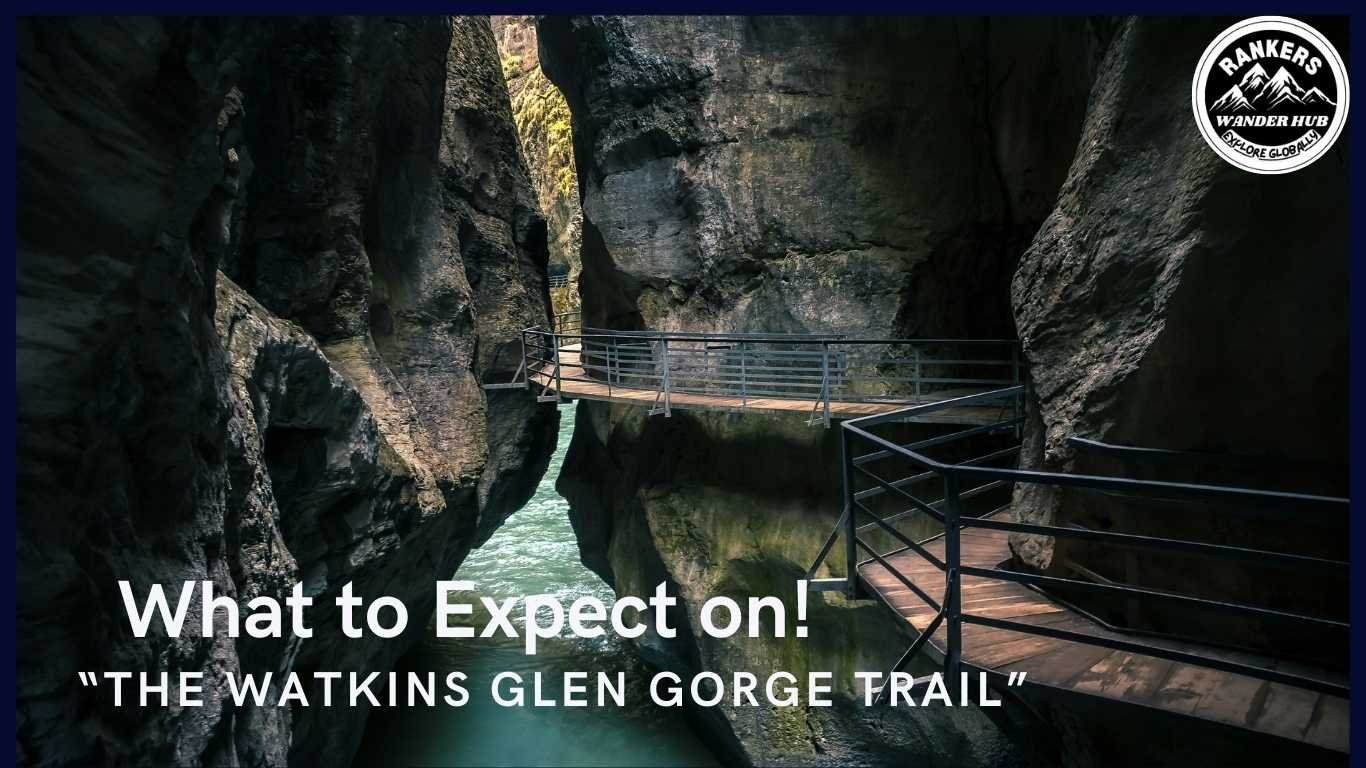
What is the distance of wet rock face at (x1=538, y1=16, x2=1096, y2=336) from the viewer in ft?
34.8

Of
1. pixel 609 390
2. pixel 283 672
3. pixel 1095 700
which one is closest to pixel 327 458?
pixel 283 672

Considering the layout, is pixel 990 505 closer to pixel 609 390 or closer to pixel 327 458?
pixel 609 390

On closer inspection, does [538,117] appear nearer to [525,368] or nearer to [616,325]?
[616,325]

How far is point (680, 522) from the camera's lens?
10812mm

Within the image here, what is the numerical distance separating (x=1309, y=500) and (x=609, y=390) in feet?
27.8

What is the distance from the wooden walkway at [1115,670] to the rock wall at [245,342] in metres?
3.59

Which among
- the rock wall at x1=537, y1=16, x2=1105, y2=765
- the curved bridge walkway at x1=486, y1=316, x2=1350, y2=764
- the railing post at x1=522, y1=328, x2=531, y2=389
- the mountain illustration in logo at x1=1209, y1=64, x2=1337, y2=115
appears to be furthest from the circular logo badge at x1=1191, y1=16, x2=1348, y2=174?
the railing post at x1=522, y1=328, x2=531, y2=389

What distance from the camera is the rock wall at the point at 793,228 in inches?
388

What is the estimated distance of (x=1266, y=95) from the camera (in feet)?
11.7

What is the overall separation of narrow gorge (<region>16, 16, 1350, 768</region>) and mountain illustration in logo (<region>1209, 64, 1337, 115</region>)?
23 centimetres

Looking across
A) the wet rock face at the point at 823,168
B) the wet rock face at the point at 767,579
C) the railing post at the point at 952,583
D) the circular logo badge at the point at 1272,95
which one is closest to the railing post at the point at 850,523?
the railing post at the point at 952,583

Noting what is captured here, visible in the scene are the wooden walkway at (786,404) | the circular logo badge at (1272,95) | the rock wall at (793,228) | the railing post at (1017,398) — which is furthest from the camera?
the rock wall at (793,228)

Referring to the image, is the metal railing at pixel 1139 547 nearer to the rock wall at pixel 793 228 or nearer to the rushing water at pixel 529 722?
the rock wall at pixel 793 228

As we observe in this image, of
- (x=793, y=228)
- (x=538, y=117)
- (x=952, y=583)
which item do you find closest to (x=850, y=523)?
(x=952, y=583)
